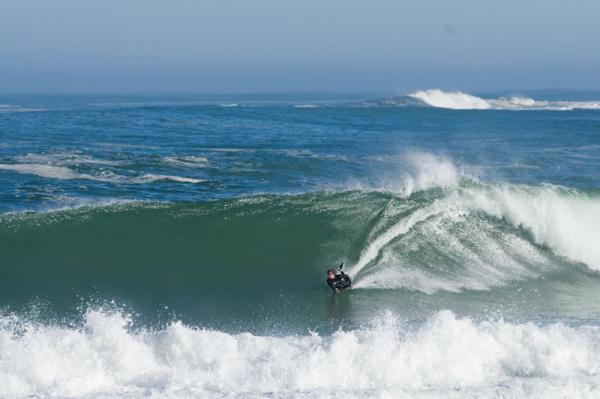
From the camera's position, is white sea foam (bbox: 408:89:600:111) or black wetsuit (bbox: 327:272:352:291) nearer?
black wetsuit (bbox: 327:272:352:291)

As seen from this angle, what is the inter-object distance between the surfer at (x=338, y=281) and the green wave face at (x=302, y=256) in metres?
0.19

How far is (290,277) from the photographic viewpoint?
1545cm

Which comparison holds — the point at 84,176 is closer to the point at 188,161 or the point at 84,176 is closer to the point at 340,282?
the point at 188,161

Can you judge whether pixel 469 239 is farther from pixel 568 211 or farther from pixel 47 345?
pixel 47 345

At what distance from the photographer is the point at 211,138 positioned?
39.0 meters

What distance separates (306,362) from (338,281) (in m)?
3.98

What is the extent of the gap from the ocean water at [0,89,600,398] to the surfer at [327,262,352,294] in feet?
0.72

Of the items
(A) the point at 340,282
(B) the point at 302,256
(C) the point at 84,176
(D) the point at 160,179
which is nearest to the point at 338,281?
(A) the point at 340,282

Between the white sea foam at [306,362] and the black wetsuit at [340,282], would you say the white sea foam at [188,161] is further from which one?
the white sea foam at [306,362]

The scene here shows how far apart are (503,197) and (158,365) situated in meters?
12.0

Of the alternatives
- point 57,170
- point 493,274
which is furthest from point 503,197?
point 57,170

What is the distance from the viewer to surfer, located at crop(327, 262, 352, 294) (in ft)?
45.5

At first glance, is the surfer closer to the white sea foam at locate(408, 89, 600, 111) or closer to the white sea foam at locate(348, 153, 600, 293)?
the white sea foam at locate(348, 153, 600, 293)

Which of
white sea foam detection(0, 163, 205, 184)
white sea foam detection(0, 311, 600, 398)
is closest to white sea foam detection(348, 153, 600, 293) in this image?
white sea foam detection(0, 311, 600, 398)
